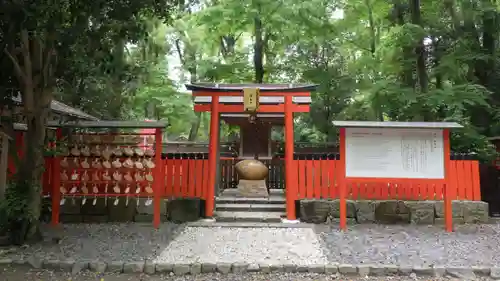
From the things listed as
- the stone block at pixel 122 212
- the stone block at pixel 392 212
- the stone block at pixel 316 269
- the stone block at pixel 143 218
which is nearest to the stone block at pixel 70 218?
the stone block at pixel 122 212

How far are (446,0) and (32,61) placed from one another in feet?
40.1

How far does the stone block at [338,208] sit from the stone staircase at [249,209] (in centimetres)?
114

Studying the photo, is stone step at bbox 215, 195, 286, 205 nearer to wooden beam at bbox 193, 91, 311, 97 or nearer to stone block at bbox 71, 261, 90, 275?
wooden beam at bbox 193, 91, 311, 97

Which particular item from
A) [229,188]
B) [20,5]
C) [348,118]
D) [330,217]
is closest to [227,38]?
[348,118]

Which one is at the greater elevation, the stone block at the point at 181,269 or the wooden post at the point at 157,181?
the wooden post at the point at 157,181

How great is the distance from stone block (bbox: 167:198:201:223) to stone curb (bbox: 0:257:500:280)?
3.26 metres

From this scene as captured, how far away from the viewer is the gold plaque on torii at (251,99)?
843 cm

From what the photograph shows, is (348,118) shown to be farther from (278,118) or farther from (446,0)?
(446,0)

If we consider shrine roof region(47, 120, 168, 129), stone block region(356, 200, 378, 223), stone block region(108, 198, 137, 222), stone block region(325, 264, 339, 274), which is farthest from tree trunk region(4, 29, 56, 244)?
stone block region(356, 200, 378, 223)

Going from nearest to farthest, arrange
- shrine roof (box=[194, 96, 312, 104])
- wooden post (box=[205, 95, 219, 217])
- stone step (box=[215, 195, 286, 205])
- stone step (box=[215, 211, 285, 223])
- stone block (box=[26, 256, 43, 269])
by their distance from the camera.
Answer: stone block (box=[26, 256, 43, 269]), stone step (box=[215, 211, 285, 223]), wooden post (box=[205, 95, 219, 217]), shrine roof (box=[194, 96, 312, 104]), stone step (box=[215, 195, 286, 205])

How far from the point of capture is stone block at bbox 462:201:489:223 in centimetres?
826

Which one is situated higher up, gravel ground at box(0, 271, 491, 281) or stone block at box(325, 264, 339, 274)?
stone block at box(325, 264, 339, 274)

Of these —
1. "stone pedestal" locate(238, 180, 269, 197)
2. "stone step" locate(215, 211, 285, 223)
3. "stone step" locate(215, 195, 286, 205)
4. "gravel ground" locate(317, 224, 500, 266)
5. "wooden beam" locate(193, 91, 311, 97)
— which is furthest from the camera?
"stone pedestal" locate(238, 180, 269, 197)

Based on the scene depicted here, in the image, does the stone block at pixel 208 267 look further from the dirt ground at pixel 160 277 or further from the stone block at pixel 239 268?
the stone block at pixel 239 268
